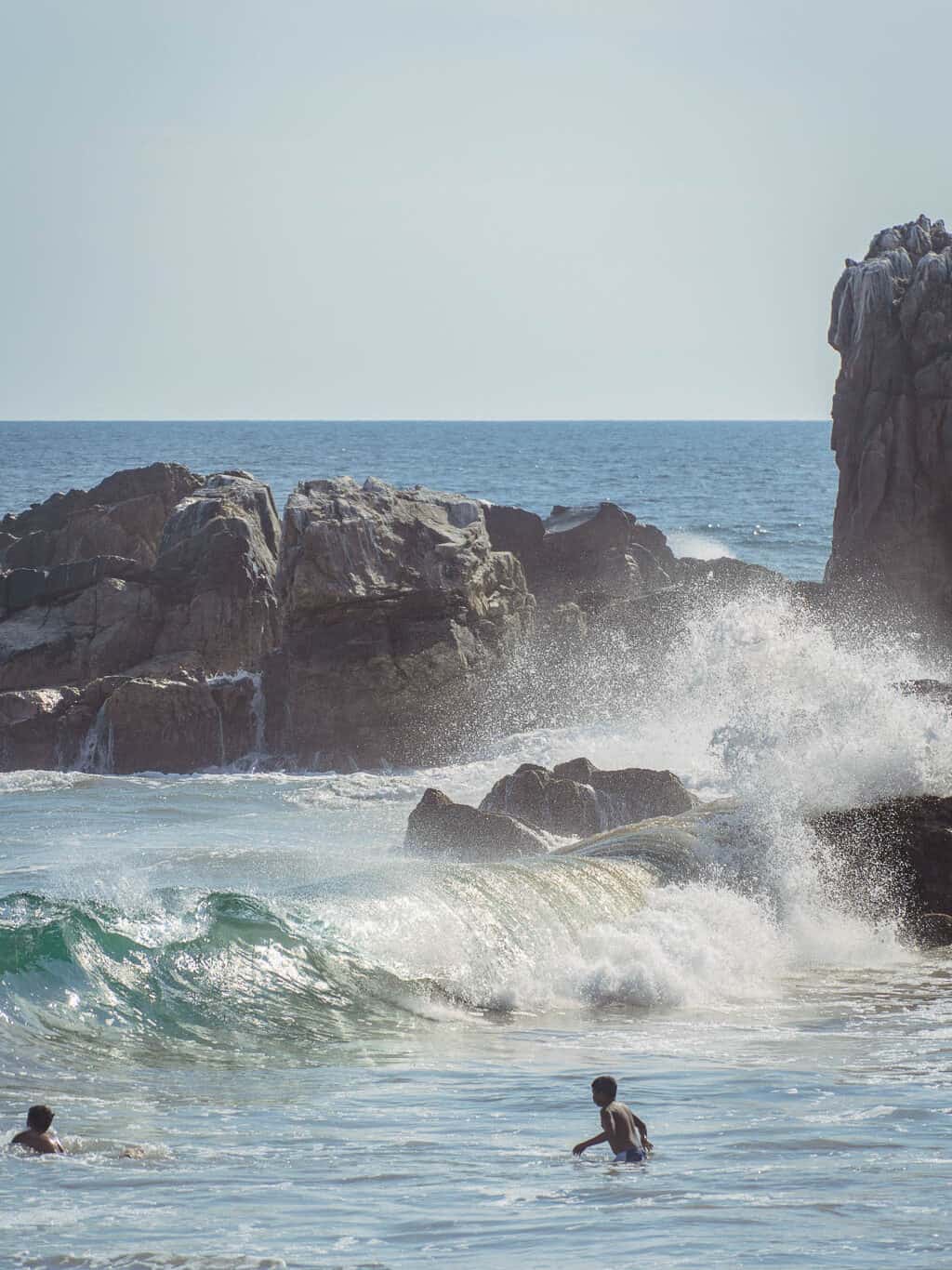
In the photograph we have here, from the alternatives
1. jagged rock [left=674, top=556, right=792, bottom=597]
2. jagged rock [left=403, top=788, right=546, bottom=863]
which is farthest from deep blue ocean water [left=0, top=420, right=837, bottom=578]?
jagged rock [left=403, top=788, right=546, bottom=863]

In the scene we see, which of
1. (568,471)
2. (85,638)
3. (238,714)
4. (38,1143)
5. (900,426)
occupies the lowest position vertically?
(38,1143)

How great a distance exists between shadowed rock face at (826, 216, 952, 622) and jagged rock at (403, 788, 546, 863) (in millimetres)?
12625

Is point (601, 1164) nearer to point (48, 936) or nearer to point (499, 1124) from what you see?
point (499, 1124)

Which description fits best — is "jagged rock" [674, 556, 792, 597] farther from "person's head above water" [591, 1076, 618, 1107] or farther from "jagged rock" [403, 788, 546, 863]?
"person's head above water" [591, 1076, 618, 1107]

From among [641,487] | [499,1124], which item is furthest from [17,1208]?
[641,487]

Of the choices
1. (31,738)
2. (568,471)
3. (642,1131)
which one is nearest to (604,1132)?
(642,1131)

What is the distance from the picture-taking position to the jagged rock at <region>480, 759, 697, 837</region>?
19016mm

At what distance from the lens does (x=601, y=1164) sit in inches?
320

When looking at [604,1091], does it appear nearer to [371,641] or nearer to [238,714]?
[371,641]

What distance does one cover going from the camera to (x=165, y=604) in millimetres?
26844

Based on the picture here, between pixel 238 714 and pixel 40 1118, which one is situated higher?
pixel 238 714

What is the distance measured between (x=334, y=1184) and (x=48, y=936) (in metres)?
4.36

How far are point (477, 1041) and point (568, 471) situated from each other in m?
87.5

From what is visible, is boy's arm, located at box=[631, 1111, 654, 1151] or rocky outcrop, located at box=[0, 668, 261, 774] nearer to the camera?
boy's arm, located at box=[631, 1111, 654, 1151]
